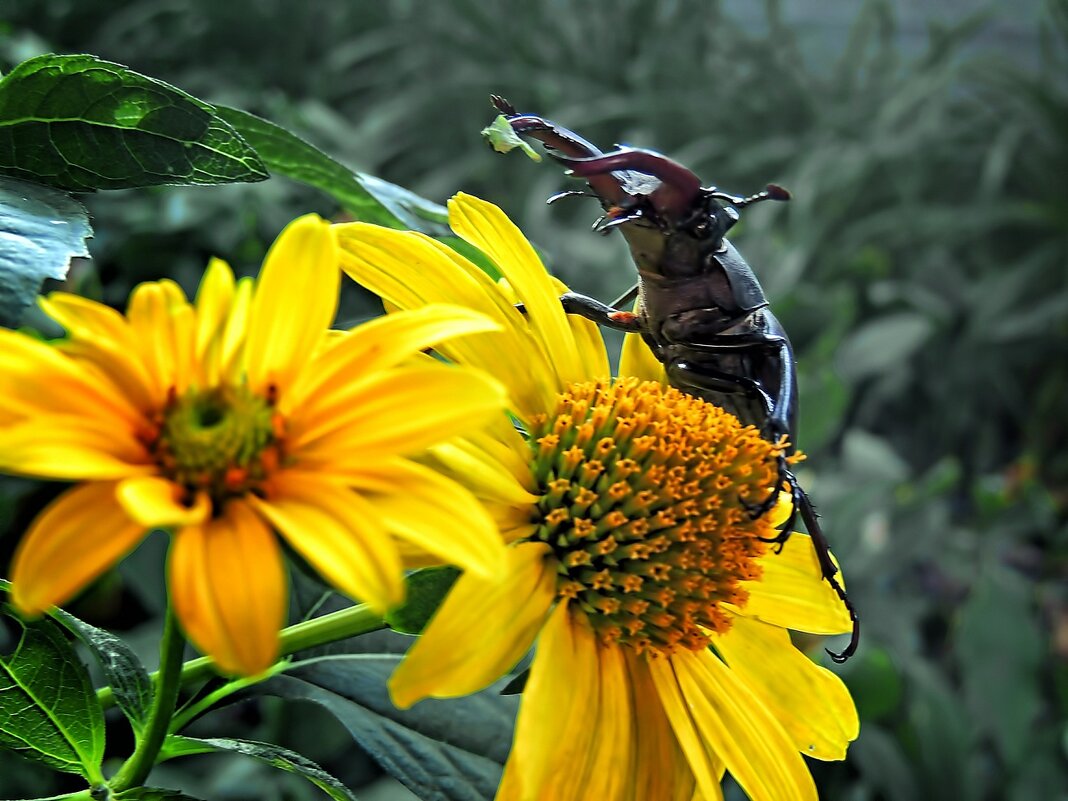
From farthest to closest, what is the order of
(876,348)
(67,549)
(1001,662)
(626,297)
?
1. (876,348)
2. (1001,662)
3. (626,297)
4. (67,549)

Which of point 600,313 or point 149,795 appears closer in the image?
point 149,795

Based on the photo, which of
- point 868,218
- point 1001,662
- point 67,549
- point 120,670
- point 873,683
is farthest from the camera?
point 868,218

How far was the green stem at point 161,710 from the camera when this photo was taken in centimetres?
27

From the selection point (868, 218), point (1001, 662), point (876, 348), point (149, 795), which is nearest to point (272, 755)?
point (149, 795)

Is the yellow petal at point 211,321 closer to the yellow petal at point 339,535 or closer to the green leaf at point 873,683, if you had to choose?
the yellow petal at point 339,535

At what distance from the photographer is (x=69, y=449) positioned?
21 cm

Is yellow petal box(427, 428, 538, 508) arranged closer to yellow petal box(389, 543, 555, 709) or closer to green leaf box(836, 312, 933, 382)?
yellow petal box(389, 543, 555, 709)

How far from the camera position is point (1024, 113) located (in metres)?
2.46

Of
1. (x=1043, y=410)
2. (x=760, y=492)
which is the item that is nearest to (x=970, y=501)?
(x=1043, y=410)

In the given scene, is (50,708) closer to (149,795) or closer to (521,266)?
(149,795)

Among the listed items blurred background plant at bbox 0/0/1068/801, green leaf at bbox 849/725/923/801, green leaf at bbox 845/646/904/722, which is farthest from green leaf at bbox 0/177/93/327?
green leaf at bbox 849/725/923/801

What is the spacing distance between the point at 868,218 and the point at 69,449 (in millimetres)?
2470

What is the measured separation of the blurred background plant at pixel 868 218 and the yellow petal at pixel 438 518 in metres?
1.04

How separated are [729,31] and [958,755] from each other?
1.84 metres
